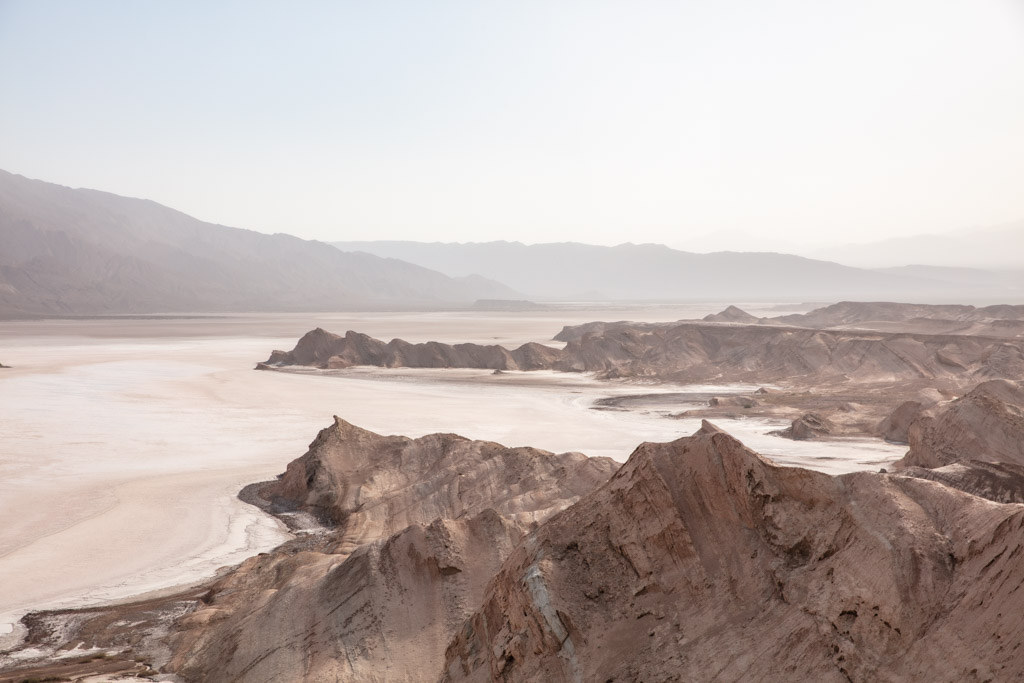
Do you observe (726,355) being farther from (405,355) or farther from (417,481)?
(417,481)

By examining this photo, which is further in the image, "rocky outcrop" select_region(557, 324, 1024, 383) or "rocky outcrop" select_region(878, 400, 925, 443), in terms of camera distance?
"rocky outcrop" select_region(557, 324, 1024, 383)

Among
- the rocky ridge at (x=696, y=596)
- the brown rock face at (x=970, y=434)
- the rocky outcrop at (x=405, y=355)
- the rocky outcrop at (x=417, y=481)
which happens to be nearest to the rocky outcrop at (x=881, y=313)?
the rocky outcrop at (x=405, y=355)

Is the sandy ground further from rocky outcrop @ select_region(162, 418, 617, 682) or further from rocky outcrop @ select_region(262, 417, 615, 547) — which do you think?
rocky outcrop @ select_region(162, 418, 617, 682)

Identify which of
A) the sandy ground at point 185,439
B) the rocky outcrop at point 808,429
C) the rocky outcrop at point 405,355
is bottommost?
the sandy ground at point 185,439

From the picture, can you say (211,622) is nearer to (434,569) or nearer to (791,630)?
(434,569)

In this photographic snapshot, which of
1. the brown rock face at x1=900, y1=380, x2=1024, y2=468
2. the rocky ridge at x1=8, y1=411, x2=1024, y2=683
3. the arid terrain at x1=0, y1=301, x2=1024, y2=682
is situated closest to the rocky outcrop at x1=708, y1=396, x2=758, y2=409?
the arid terrain at x1=0, y1=301, x2=1024, y2=682

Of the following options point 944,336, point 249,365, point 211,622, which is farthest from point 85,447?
point 944,336

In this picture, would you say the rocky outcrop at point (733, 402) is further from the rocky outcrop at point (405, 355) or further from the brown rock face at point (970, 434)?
the rocky outcrop at point (405, 355)
